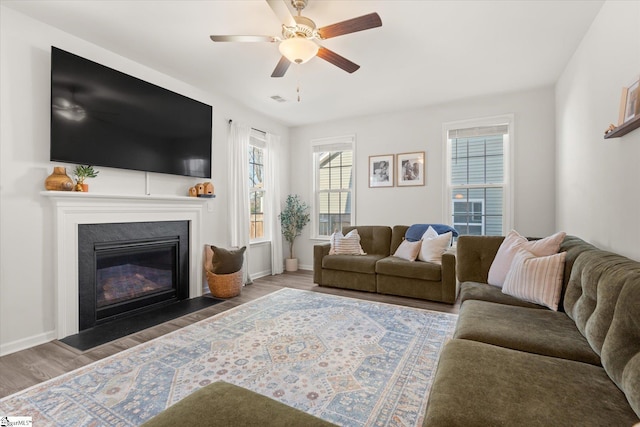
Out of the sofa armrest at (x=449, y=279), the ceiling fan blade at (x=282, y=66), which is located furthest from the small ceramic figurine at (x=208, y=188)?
the sofa armrest at (x=449, y=279)

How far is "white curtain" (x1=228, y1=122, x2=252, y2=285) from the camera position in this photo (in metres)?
4.52

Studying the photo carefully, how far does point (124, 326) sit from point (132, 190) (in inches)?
55.7

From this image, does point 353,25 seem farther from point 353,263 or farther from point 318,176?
point 318,176

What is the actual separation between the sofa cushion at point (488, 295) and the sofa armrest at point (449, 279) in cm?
89

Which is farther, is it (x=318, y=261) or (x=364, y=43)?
(x=318, y=261)

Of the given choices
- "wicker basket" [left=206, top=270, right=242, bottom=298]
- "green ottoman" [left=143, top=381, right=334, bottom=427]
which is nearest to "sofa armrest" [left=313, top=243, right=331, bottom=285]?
"wicker basket" [left=206, top=270, right=242, bottom=298]

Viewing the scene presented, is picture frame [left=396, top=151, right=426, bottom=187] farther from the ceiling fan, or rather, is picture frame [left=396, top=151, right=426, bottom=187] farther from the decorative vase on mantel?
the decorative vase on mantel

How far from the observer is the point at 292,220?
571 centimetres

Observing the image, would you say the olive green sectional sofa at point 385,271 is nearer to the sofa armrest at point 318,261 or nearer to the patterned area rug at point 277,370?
the sofa armrest at point 318,261

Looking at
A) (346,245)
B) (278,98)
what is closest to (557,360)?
(346,245)

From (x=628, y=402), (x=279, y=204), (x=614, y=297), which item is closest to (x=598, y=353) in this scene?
(x=614, y=297)

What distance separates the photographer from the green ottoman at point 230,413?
970 mm

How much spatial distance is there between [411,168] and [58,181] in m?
4.38

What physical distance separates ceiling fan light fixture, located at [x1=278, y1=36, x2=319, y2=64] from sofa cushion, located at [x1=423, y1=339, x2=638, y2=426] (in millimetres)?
2236
